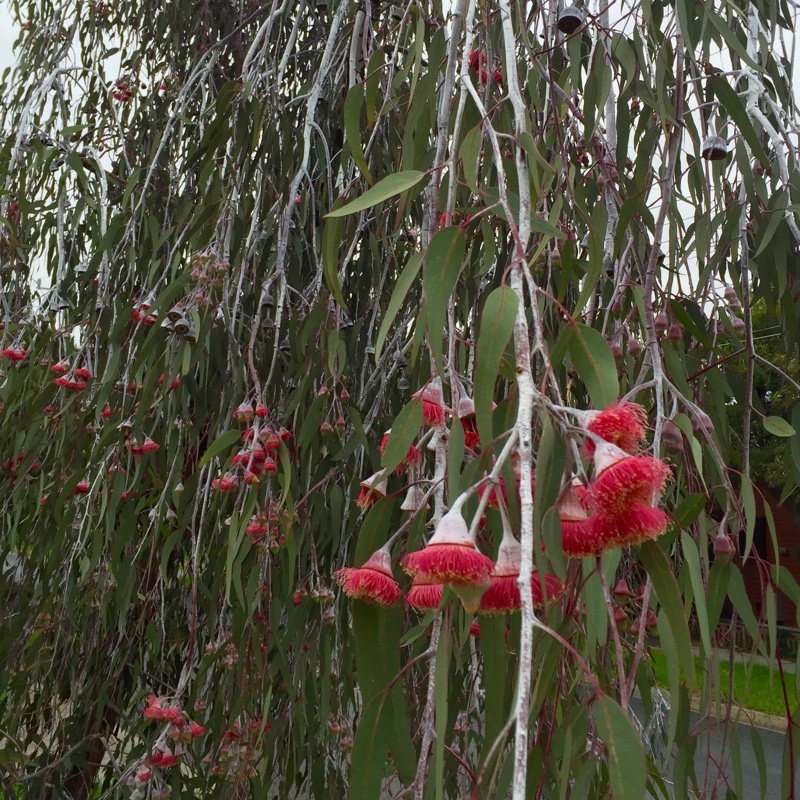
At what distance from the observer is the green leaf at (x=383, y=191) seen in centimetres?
55

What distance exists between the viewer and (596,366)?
51 centimetres

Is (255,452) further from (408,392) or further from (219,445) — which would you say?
(408,392)

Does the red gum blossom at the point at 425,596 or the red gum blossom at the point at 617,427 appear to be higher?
the red gum blossom at the point at 617,427

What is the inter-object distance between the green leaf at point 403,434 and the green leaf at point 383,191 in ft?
0.44

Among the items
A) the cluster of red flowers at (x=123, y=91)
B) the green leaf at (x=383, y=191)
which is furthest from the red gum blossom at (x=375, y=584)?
the cluster of red flowers at (x=123, y=91)

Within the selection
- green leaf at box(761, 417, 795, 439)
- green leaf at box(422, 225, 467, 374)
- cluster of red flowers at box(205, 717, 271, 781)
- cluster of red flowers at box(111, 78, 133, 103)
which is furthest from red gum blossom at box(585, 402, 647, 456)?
cluster of red flowers at box(111, 78, 133, 103)

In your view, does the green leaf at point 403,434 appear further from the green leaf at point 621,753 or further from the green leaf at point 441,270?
the green leaf at point 621,753

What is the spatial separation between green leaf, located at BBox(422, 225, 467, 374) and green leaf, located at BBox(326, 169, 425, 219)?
53 millimetres

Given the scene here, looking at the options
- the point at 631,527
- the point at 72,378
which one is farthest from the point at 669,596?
the point at 72,378

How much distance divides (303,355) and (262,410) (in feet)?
0.34

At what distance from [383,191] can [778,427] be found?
1.55 feet

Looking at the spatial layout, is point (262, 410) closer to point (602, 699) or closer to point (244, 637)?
point (244, 637)

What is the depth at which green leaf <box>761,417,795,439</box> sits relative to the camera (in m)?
0.79

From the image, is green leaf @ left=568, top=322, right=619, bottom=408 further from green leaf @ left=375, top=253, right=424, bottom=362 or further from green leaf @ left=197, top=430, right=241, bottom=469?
green leaf @ left=197, top=430, right=241, bottom=469
